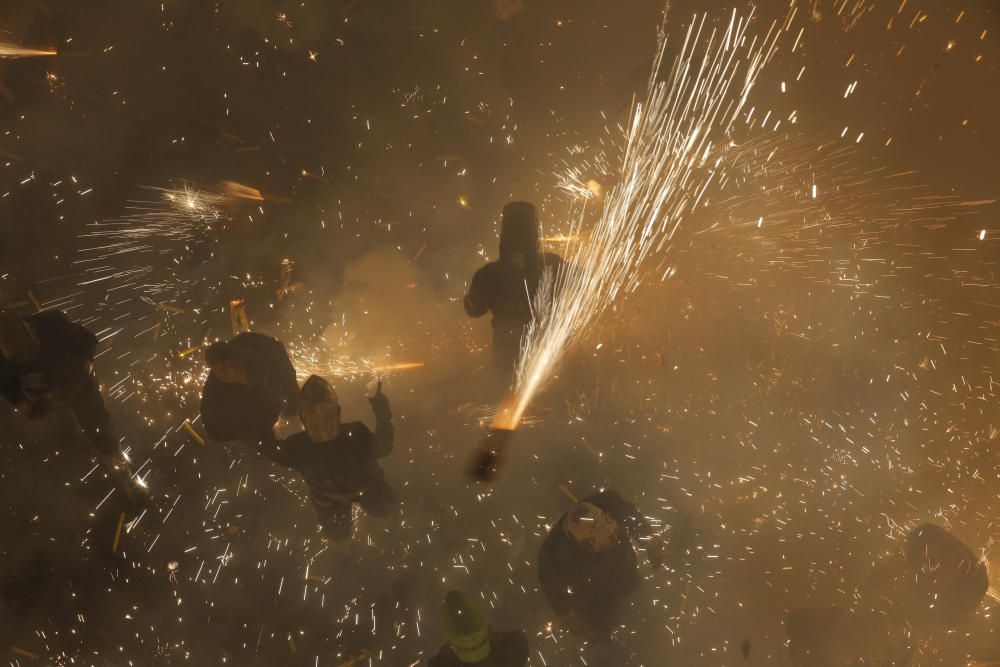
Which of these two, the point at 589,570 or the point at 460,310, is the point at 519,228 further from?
the point at 589,570

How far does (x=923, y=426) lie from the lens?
467 cm

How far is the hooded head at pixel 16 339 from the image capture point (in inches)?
116

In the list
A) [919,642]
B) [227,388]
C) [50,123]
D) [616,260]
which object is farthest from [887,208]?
[50,123]

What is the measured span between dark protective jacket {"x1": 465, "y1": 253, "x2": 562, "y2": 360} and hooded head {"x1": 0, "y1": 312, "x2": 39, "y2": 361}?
97.6 inches

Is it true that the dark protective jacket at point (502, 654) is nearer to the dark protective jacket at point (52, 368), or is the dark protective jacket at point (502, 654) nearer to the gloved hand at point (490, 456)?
the gloved hand at point (490, 456)

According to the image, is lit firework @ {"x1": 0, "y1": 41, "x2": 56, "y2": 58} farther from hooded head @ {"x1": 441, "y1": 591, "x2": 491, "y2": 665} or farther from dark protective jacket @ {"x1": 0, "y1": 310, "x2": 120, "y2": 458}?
hooded head @ {"x1": 441, "y1": 591, "x2": 491, "y2": 665}

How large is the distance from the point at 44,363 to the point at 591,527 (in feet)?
10.5

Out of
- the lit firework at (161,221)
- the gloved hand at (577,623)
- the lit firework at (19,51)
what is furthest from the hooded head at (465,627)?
the lit firework at (19,51)

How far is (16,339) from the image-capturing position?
2982mm

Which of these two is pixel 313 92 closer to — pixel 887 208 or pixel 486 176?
pixel 486 176

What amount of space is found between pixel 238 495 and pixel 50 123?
3015mm

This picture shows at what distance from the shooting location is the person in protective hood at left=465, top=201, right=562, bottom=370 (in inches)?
147

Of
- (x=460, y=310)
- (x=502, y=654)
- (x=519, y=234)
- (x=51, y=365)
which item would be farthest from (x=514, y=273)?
(x=51, y=365)

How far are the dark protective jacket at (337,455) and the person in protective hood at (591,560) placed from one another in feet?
3.77
